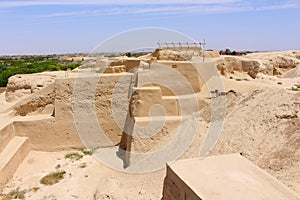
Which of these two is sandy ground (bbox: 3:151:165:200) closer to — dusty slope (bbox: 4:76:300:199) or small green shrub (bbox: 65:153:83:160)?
dusty slope (bbox: 4:76:300:199)

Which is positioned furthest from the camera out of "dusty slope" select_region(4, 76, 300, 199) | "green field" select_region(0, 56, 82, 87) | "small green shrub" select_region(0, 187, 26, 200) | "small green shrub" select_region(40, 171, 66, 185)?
"green field" select_region(0, 56, 82, 87)

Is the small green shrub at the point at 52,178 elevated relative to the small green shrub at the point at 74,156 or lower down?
elevated

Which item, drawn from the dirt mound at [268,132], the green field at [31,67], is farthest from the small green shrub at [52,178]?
the green field at [31,67]

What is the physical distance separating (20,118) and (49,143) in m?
1.35

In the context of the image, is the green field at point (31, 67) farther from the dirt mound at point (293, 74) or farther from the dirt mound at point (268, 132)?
the dirt mound at point (268, 132)

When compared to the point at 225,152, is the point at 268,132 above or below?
above

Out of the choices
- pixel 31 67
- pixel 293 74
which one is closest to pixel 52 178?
pixel 293 74

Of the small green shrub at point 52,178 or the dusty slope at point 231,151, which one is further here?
the small green shrub at point 52,178

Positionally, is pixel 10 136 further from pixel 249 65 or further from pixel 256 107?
pixel 249 65

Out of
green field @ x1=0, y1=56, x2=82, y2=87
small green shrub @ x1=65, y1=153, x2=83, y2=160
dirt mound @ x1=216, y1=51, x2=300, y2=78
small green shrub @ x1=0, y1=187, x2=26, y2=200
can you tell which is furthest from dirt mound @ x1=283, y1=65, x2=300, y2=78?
green field @ x1=0, y1=56, x2=82, y2=87

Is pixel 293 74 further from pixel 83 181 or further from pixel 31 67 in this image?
pixel 31 67

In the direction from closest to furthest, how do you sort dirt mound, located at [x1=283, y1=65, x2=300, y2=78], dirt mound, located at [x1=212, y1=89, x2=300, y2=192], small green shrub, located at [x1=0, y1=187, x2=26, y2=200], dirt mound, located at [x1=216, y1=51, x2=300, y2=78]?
dirt mound, located at [x1=212, y1=89, x2=300, y2=192], small green shrub, located at [x1=0, y1=187, x2=26, y2=200], dirt mound, located at [x1=216, y1=51, x2=300, y2=78], dirt mound, located at [x1=283, y1=65, x2=300, y2=78]

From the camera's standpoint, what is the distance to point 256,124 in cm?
805

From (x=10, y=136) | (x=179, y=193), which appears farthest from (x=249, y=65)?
(x=179, y=193)
